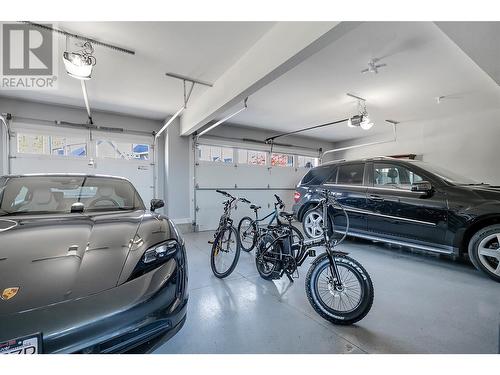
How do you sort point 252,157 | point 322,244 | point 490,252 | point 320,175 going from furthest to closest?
point 252,157 < point 320,175 < point 490,252 < point 322,244

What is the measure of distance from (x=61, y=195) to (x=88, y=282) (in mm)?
1338

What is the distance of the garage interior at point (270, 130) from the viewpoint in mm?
1782

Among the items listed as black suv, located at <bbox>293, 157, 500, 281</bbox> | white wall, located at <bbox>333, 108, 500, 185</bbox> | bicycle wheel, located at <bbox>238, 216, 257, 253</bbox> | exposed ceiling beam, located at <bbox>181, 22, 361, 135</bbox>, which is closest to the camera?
exposed ceiling beam, located at <bbox>181, 22, 361, 135</bbox>

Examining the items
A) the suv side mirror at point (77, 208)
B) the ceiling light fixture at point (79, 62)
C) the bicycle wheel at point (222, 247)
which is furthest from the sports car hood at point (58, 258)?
the ceiling light fixture at point (79, 62)

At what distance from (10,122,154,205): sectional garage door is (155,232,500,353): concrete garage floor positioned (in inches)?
140

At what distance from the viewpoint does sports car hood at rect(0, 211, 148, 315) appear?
3.29 ft

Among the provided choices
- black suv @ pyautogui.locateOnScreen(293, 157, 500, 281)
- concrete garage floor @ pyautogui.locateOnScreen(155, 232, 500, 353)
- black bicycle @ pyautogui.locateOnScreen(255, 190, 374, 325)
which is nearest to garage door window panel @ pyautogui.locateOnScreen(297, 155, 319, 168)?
black suv @ pyautogui.locateOnScreen(293, 157, 500, 281)

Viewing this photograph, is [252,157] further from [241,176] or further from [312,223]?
[312,223]

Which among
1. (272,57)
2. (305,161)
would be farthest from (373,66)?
(305,161)

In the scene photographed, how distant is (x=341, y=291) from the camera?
5.99 ft

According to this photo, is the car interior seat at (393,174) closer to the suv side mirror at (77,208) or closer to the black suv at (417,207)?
the black suv at (417,207)

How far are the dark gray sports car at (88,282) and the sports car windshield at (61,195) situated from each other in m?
0.13

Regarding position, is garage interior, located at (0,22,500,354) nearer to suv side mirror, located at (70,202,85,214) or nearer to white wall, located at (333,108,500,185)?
white wall, located at (333,108,500,185)
